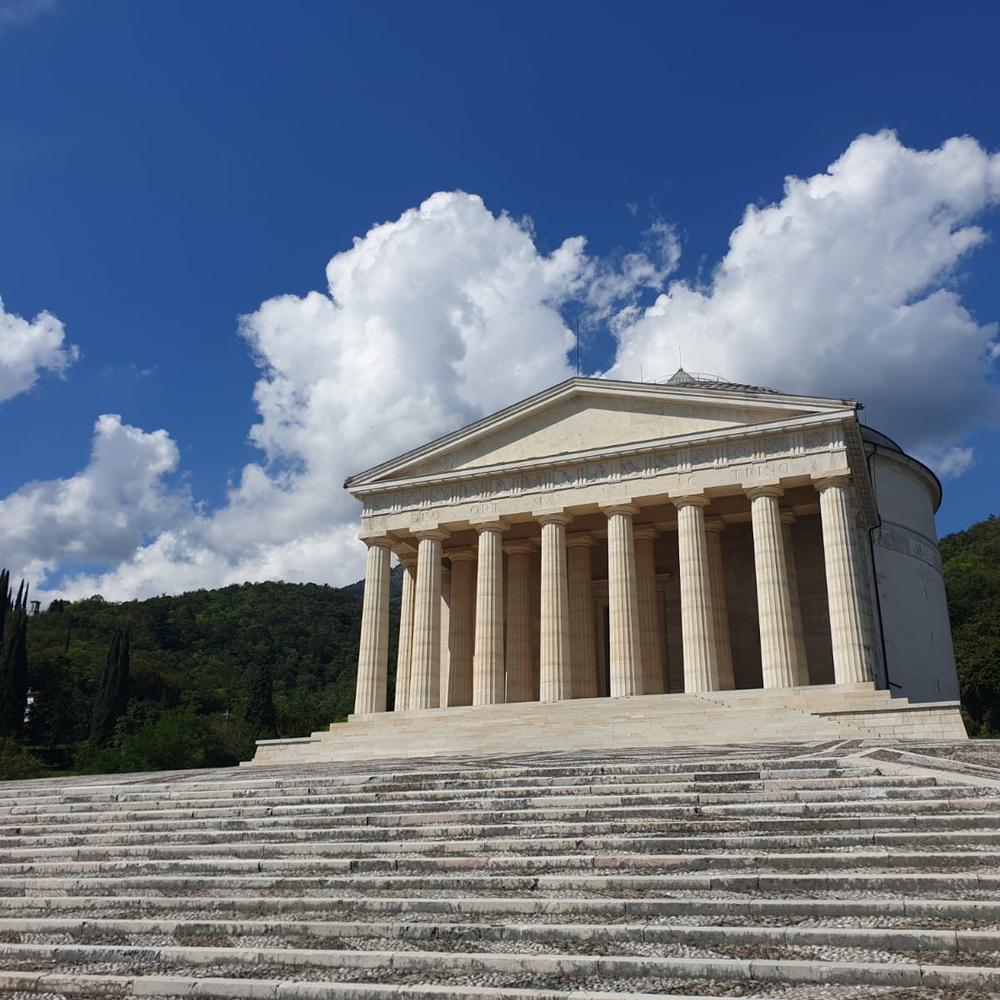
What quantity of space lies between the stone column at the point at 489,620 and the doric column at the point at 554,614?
75.9 inches

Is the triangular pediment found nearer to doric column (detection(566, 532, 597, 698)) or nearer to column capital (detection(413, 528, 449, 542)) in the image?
column capital (detection(413, 528, 449, 542))

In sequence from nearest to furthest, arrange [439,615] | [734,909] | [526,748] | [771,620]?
[734,909] → [526,748] → [771,620] → [439,615]

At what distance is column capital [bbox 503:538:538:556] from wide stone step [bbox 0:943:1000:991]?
33243 millimetres

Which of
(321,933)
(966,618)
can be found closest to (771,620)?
(321,933)

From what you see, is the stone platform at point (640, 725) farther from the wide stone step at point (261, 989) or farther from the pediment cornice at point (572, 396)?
the wide stone step at point (261, 989)

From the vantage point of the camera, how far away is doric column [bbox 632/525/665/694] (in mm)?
38594

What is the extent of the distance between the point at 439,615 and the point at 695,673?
11.8 m

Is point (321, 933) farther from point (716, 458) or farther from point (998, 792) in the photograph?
point (716, 458)

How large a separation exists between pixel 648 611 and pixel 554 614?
15.0ft

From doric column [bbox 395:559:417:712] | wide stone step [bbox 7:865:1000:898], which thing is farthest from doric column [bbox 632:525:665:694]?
wide stone step [bbox 7:865:1000:898]

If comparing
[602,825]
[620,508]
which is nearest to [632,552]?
[620,508]

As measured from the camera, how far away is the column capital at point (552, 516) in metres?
38.4

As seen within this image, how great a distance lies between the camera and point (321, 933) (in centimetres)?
957

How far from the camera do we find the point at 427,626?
3966 centimetres
